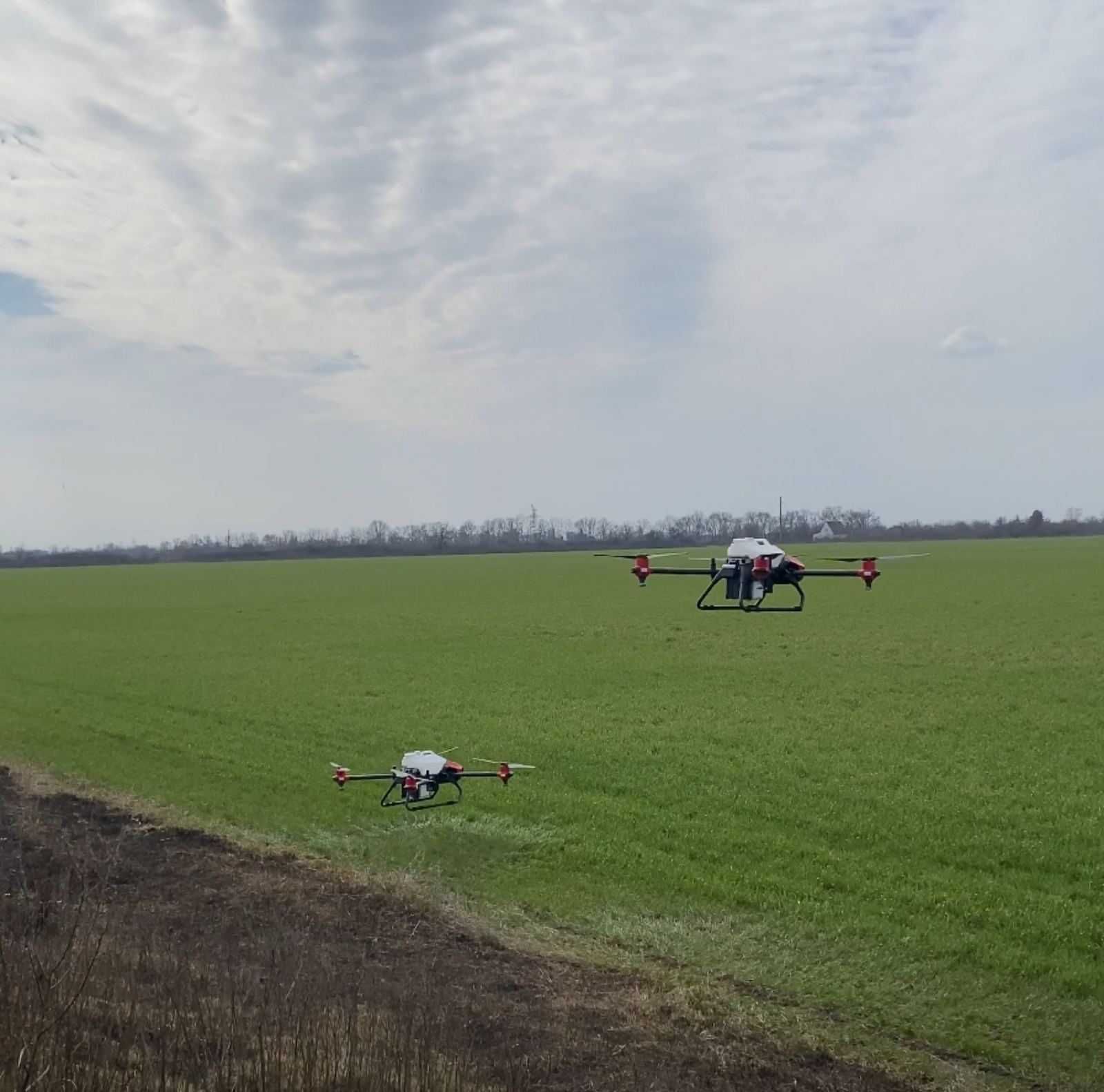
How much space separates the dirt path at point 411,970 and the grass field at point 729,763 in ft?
4.02

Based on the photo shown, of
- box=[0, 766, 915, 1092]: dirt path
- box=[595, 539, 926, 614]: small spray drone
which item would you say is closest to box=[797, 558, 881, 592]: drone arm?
box=[595, 539, 926, 614]: small spray drone

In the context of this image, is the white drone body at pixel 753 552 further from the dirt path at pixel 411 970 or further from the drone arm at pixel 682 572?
the dirt path at pixel 411 970

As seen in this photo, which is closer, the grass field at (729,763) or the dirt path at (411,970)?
the dirt path at (411,970)

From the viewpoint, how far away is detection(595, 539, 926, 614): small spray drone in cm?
360

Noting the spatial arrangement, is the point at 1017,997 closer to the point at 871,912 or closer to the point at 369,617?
the point at 871,912

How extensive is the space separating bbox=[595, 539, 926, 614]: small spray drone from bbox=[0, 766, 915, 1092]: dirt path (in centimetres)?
599

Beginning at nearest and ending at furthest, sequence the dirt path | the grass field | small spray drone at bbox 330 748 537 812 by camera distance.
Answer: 1. small spray drone at bbox 330 748 537 812
2. the dirt path
3. the grass field

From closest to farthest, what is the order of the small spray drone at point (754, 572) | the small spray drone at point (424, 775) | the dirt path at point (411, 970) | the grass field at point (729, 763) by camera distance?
the small spray drone at point (754, 572), the small spray drone at point (424, 775), the dirt path at point (411, 970), the grass field at point (729, 763)

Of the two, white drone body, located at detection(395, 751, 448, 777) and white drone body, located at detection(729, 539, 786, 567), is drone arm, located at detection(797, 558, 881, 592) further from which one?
white drone body, located at detection(395, 751, 448, 777)

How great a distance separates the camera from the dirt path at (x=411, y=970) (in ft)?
30.6

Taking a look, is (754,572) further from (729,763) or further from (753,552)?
(729,763)

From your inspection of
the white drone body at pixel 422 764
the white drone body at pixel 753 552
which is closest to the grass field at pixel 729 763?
the white drone body at pixel 753 552

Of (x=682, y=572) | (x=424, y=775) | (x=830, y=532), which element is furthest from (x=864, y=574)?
(x=424, y=775)

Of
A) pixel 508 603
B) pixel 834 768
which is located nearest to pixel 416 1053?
pixel 834 768
